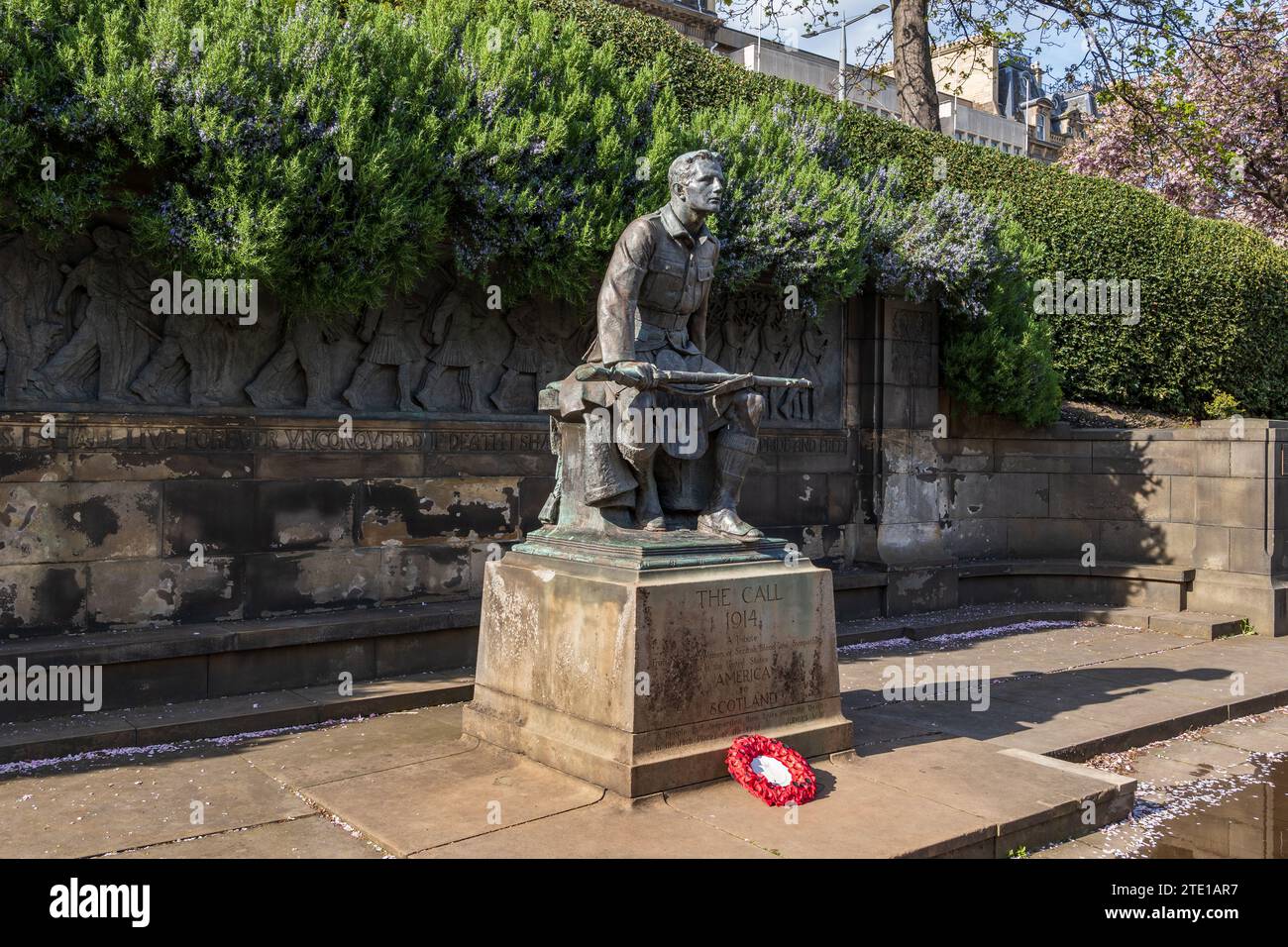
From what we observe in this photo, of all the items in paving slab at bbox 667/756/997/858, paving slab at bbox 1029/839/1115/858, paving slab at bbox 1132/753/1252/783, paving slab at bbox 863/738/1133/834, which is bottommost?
paving slab at bbox 1132/753/1252/783

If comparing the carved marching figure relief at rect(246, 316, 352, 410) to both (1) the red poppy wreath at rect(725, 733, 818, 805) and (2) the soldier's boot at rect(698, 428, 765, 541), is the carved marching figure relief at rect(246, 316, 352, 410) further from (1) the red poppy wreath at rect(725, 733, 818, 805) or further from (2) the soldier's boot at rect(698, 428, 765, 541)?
(1) the red poppy wreath at rect(725, 733, 818, 805)

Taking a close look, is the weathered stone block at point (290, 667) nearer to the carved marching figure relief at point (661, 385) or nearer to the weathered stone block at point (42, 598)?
the weathered stone block at point (42, 598)

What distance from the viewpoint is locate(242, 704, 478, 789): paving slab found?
5.42 meters

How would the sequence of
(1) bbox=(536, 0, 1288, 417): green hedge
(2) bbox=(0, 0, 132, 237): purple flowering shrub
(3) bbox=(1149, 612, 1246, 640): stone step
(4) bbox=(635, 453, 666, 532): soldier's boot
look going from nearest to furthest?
(4) bbox=(635, 453, 666, 532): soldier's boot, (2) bbox=(0, 0, 132, 237): purple flowering shrub, (3) bbox=(1149, 612, 1246, 640): stone step, (1) bbox=(536, 0, 1288, 417): green hedge

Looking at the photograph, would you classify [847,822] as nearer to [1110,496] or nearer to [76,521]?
[76,521]

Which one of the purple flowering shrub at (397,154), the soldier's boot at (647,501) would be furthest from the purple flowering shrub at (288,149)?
the soldier's boot at (647,501)

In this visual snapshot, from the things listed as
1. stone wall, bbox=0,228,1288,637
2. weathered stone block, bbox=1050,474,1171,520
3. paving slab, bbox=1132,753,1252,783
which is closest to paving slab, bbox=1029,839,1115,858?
paving slab, bbox=1132,753,1252,783

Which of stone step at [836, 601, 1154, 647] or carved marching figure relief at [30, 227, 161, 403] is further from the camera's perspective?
stone step at [836, 601, 1154, 647]

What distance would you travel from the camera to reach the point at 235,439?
24.8 feet

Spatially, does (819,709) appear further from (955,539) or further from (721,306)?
(955,539)

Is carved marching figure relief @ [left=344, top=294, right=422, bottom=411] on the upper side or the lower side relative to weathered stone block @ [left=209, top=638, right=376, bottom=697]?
upper

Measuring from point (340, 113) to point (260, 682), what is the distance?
399 centimetres

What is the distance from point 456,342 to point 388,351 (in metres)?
0.61

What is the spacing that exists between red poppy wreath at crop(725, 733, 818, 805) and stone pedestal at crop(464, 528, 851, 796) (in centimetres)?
12
